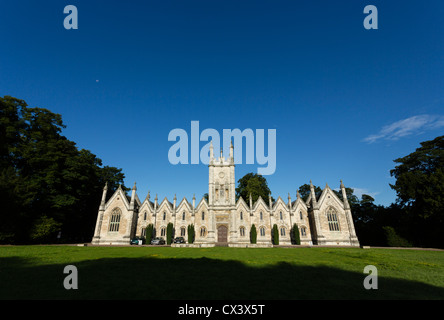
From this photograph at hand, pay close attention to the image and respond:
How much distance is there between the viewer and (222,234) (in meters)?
39.6

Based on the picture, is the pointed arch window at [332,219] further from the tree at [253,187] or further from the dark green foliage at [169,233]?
the dark green foliage at [169,233]

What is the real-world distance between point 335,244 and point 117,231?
138 ft

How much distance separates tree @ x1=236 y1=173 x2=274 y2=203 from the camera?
5103 cm

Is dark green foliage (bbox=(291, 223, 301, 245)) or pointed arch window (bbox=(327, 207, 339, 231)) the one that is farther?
pointed arch window (bbox=(327, 207, 339, 231))

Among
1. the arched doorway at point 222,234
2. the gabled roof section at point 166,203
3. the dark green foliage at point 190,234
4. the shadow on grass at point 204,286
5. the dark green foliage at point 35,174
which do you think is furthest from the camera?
the gabled roof section at point 166,203

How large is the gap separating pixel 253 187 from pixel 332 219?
62.7 feet

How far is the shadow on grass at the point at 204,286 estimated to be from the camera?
6.09 meters

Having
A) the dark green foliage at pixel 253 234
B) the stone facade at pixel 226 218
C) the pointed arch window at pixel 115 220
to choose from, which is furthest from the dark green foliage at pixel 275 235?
the pointed arch window at pixel 115 220

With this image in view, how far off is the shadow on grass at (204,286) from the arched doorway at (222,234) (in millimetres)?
31578

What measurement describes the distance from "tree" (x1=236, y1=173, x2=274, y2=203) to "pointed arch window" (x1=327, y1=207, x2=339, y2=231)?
15.7 metres

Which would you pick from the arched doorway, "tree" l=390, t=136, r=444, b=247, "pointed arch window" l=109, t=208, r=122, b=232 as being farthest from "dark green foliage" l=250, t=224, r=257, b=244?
"pointed arch window" l=109, t=208, r=122, b=232

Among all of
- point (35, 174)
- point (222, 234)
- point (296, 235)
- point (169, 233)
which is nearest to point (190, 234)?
point (169, 233)

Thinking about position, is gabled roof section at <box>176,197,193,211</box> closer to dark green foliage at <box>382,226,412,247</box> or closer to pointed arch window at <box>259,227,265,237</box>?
pointed arch window at <box>259,227,265,237</box>
